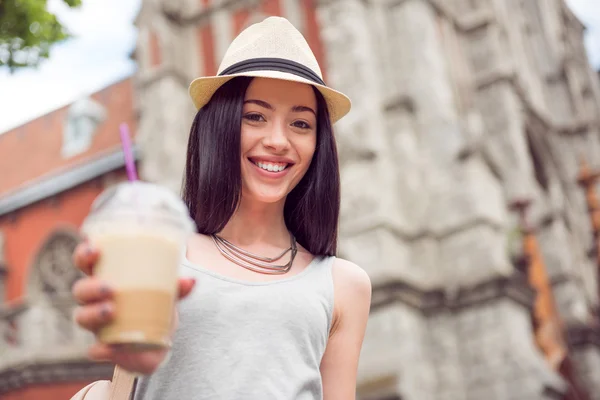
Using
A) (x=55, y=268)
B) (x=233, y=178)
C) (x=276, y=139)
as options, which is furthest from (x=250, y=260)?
(x=55, y=268)

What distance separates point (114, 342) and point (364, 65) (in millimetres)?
12640

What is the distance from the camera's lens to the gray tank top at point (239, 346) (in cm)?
163

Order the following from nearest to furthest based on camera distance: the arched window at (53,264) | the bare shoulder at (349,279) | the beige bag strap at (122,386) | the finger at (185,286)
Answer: the finger at (185,286) < the beige bag strap at (122,386) < the bare shoulder at (349,279) < the arched window at (53,264)

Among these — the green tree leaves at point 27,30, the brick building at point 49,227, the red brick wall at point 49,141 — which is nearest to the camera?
the green tree leaves at point 27,30

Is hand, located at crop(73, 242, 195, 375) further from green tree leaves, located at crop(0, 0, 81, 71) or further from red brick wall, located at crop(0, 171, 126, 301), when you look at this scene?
red brick wall, located at crop(0, 171, 126, 301)

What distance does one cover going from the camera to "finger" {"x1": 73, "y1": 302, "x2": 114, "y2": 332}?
1.19 meters

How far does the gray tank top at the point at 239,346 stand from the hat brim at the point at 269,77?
1.55 feet

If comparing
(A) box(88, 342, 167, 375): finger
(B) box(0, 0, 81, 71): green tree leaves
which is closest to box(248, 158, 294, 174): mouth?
(A) box(88, 342, 167, 375): finger

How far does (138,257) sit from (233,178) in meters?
0.68

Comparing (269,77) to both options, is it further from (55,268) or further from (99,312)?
(55,268)

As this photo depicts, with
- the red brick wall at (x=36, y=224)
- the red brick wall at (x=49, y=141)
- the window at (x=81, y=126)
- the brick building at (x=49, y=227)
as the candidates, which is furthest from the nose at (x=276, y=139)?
the window at (x=81, y=126)

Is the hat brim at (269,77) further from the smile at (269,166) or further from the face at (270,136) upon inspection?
the smile at (269,166)

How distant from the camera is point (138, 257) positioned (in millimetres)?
1211

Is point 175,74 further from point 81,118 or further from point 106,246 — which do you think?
point 106,246
